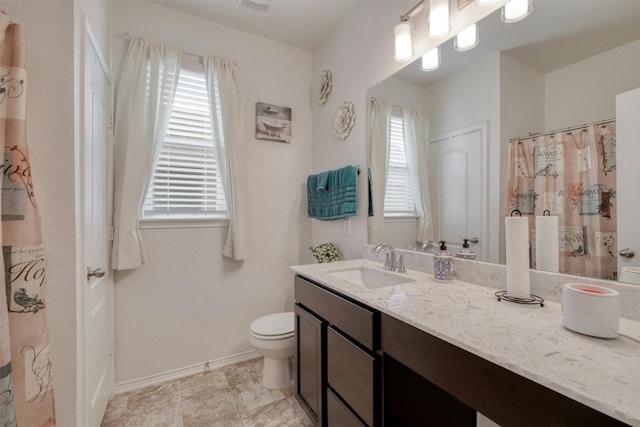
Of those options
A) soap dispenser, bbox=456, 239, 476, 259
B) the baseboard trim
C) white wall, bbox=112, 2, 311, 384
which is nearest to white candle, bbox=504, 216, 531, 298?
soap dispenser, bbox=456, 239, 476, 259

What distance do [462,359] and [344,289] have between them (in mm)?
554

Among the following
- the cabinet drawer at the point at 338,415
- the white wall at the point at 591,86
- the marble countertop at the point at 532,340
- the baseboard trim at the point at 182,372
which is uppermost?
the white wall at the point at 591,86

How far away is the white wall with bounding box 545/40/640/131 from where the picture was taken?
0.88 meters

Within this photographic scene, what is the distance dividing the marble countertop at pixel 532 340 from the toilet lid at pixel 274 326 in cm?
85

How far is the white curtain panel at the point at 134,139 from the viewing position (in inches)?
70.7

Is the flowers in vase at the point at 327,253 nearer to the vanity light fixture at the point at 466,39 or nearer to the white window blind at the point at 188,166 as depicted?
the white window blind at the point at 188,166

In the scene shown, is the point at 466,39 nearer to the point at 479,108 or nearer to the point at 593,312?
the point at 479,108

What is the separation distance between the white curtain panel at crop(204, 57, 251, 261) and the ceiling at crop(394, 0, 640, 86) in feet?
5.26

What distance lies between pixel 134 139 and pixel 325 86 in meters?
1.51

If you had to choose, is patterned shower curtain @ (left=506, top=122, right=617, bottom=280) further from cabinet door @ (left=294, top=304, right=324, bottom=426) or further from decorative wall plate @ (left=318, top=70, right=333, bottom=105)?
decorative wall plate @ (left=318, top=70, right=333, bottom=105)

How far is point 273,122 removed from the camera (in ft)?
7.88

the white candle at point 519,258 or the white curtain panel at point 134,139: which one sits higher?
the white curtain panel at point 134,139

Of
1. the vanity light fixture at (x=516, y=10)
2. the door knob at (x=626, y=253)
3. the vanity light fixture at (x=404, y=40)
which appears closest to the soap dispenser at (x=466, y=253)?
the door knob at (x=626, y=253)

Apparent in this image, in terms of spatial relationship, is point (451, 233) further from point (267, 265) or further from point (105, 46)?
point (105, 46)
